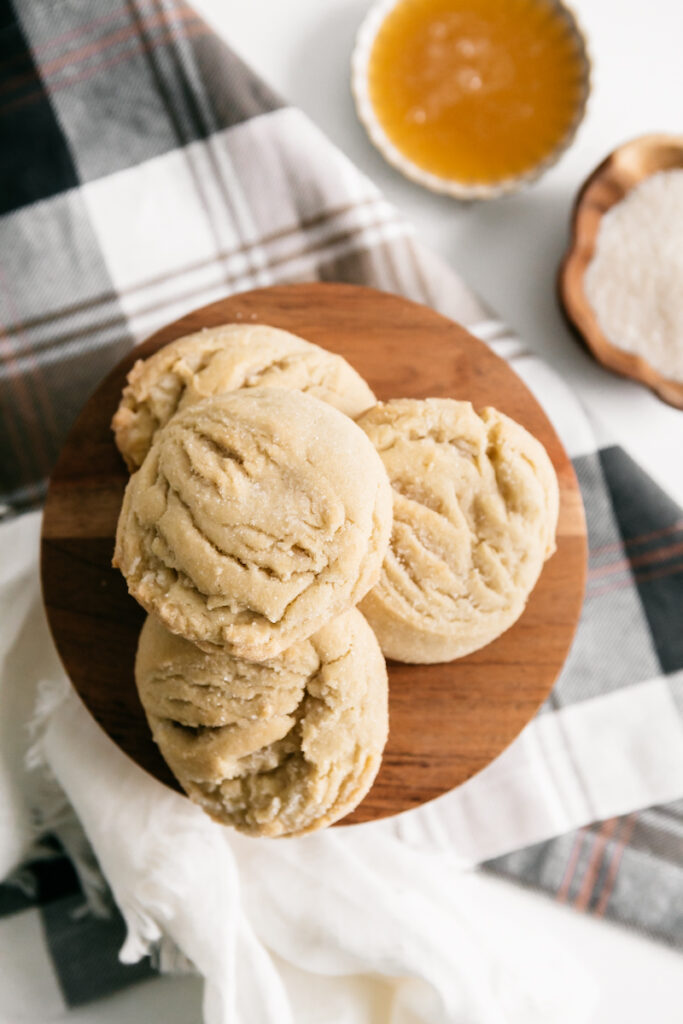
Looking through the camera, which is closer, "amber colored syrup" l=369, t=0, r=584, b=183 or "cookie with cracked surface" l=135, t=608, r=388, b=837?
"cookie with cracked surface" l=135, t=608, r=388, b=837

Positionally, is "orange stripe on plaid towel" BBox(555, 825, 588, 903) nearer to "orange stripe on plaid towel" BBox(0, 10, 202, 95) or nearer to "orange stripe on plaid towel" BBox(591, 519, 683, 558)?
"orange stripe on plaid towel" BBox(591, 519, 683, 558)

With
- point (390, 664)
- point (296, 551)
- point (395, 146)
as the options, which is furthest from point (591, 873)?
point (395, 146)

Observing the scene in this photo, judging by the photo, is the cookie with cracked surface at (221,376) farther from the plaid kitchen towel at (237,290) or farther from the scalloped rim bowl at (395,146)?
the scalloped rim bowl at (395,146)

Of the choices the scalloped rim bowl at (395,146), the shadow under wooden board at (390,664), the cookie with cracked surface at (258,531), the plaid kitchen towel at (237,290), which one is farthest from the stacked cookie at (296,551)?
the scalloped rim bowl at (395,146)

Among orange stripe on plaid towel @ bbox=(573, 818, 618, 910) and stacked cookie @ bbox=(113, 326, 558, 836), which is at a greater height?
stacked cookie @ bbox=(113, 326, 558, 836)

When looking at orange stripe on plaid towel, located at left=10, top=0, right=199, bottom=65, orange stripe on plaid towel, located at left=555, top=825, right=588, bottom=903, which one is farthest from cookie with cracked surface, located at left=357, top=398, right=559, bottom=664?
orange stripe on plaid towel, located at left=10, top=0, right=199, bottom=65

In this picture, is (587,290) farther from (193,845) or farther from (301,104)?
(193,845)

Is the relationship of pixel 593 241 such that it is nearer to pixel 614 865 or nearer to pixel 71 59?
pixel 71 59
